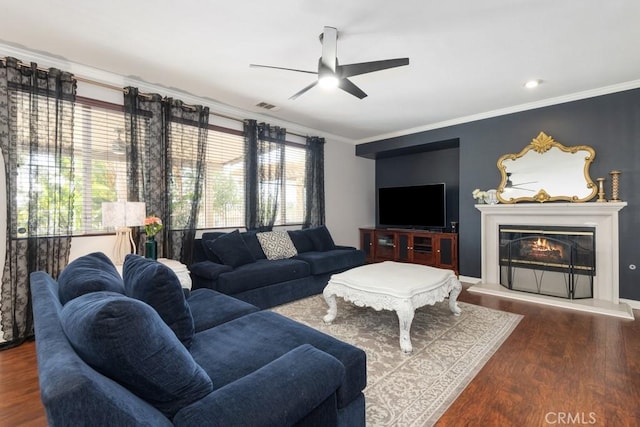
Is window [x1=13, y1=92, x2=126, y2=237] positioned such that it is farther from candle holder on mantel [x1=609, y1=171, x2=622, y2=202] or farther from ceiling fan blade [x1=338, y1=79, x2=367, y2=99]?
candle holder on mantel [x1=609, y1=171, x2=622, y2=202]

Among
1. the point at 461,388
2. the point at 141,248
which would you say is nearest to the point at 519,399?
the point at 461,388

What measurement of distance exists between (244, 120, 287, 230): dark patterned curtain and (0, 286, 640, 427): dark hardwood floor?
110 inches

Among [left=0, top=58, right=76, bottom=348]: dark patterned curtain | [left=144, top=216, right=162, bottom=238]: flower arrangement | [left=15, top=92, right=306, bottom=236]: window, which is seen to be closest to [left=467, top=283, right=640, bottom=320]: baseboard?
[left=15, top=92, right=306, bottom=236]: window

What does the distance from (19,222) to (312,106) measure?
3475 mm

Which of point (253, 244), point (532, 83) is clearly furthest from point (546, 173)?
point (253, 244)

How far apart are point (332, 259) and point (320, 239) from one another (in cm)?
72

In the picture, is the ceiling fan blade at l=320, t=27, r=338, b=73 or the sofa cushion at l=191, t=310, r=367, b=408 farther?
the ceiling fan blade at l=320, t=27, r=338, b=73

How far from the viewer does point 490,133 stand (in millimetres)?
4707

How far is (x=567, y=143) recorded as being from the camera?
4.11 metres

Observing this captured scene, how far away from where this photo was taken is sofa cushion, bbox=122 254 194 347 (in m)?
1.46

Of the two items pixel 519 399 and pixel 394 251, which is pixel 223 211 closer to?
pixel 394 251

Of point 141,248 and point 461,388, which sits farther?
point 141,248

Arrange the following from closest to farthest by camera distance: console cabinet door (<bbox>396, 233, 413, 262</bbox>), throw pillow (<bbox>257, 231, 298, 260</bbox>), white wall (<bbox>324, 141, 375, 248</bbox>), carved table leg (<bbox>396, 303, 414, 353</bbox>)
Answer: carved table leg (<bbox>396, 303, 414, 353</bbox>)
throw pillow (<bbox>257, 231, 298, 260</bbox>)
console cabinet door (<bbox>396, 233, 413, 262</bbox>)
white wall (<bbox>324, 141, 375, 248</bbox>)

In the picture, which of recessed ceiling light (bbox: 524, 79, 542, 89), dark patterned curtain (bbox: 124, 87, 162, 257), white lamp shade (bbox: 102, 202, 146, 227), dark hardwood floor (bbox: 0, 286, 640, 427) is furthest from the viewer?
recessed ceiling light (bbox: 524, 79, 542, 89)
